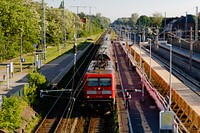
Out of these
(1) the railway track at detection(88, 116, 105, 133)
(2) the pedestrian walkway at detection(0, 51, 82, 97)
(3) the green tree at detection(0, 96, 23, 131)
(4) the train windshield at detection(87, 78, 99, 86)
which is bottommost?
(1) the railway track at detection(88, 116, 105, 133)

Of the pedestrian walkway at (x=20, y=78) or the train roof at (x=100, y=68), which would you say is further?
the pedestrian walkway at (x=20, y=78)

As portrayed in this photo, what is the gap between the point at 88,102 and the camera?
22219 mm

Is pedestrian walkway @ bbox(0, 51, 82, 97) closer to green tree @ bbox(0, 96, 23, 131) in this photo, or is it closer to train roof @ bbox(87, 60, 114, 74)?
train roof @ bbox(87, 60, 114, 74)

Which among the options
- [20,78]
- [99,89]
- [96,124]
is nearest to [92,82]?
[99,89]

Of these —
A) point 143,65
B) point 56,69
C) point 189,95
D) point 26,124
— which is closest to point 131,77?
point 143,65

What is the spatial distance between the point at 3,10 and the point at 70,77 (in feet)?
39.4

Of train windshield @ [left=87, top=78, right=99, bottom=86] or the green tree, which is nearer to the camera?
the green tree

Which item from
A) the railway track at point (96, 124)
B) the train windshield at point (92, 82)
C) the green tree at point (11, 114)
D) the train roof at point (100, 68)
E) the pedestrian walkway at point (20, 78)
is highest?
the train roof at point (100, 68)

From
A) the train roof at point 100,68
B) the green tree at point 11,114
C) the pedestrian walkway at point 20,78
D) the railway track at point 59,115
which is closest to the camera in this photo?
the green tree at point 11,114

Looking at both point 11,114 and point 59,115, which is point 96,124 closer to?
point 59,115

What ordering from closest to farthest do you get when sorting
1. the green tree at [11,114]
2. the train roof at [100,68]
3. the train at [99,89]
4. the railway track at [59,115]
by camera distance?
the green tree at [11,114]
the railway track at [59,115]
the train at [99,89]
the train roof at [100,68]

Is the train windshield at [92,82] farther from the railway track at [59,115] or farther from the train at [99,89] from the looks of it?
the railway track at [59,115]

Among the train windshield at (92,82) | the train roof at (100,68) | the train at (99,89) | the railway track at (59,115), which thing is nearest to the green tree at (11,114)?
the railway track at (59,115)

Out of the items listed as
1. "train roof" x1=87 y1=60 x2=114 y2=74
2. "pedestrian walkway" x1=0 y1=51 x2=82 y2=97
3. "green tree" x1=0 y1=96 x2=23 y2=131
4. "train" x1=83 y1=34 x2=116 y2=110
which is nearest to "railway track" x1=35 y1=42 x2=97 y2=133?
"train" x1=83 y1=34 x2=116 y2=110
